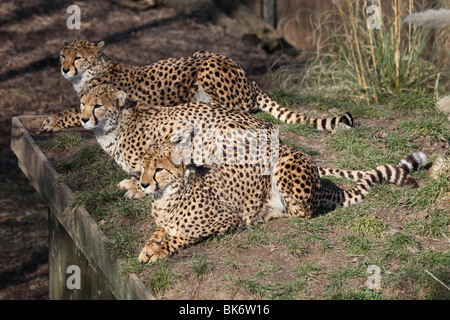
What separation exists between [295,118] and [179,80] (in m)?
1.17

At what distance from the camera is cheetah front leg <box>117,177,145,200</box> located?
18.5ft

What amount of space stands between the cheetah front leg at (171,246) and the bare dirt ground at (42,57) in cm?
429

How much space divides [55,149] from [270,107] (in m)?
2.09

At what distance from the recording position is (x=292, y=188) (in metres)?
5.10

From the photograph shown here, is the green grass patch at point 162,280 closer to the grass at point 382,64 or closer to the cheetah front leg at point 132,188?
the cheetah front leg at point 132,188

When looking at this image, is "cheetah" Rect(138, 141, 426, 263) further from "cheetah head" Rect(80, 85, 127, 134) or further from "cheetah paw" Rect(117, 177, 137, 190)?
"cheetah paw" Rect(117, 177, 137, 190)

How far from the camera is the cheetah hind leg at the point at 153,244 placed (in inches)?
183

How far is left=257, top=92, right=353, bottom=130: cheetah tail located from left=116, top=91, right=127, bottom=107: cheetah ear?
182 centimetres

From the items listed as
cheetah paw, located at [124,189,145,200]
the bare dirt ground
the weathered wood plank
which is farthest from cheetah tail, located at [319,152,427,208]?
the bare dirt ground

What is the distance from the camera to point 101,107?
18.2 feet

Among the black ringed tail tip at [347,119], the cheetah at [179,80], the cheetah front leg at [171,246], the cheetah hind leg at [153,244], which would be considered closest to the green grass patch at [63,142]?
the cheetah at [179,80]

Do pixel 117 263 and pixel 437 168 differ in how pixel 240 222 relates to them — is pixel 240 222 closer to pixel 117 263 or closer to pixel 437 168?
pixel 117 263
